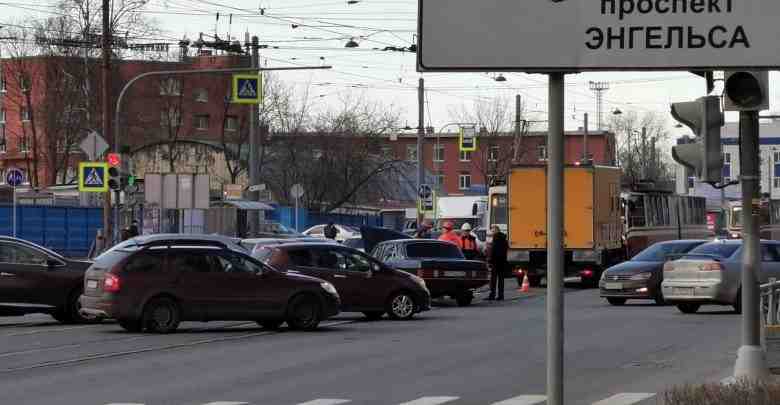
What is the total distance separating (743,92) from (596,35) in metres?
7.32

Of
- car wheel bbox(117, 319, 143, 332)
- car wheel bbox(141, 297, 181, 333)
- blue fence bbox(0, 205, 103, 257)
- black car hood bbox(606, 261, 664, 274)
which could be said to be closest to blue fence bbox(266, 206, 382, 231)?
blue fence bbox(0, 205, 103, 257)

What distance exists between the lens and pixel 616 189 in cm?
4322

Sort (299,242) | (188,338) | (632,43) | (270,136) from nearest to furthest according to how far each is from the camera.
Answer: (632,43), (188,338), (299,242), (270,136)

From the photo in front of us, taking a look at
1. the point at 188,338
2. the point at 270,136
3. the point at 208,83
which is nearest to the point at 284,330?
the point at 188,338

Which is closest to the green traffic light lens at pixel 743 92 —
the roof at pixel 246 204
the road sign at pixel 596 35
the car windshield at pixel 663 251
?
the road sign at pixel 596 35

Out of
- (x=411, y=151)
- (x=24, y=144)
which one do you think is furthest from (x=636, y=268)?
(x=411, y=151)

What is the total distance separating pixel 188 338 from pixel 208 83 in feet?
236

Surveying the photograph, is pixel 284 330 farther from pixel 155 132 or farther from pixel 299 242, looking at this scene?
pixel 155 132

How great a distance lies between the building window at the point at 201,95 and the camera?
9419 centimetres

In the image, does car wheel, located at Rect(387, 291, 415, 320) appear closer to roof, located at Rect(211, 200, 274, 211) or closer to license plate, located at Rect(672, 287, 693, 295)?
license plate, located at Rect(672, 287, 693, 295)

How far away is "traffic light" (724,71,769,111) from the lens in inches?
559

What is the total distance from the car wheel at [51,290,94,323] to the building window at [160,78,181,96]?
191ft

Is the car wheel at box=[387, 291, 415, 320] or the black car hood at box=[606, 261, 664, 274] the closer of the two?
the car wheel at box=[387, 291, 415, 320]

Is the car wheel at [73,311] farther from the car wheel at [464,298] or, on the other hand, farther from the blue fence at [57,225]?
the blue fence at [57,225]
